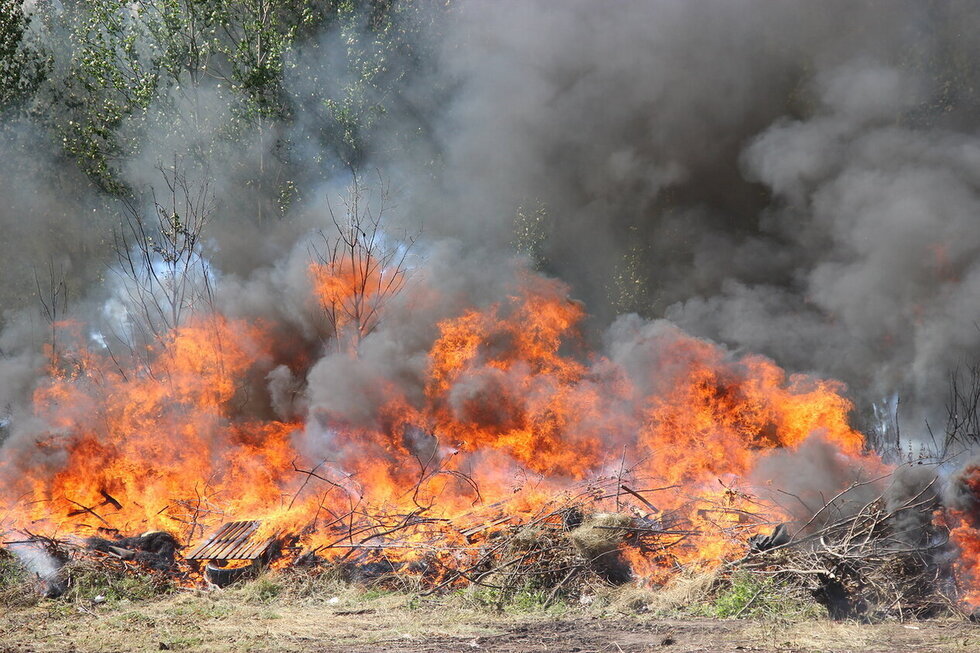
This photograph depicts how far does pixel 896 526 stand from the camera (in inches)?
247

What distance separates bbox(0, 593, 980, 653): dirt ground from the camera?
16.9ft

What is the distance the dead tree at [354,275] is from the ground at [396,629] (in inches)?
287

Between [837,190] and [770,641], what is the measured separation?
26.8 ft

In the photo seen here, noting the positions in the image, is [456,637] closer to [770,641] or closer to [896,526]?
[770,641]

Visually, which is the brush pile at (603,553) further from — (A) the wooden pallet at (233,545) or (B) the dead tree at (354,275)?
(B) the dead tree at (354,275)

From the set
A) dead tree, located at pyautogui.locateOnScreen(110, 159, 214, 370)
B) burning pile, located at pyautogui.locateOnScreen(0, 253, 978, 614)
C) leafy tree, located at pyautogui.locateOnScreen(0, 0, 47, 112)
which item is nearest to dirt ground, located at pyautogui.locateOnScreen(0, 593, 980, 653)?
burning pile, located at pyautogui.locateOnScreen(0, 253, 978, 614)

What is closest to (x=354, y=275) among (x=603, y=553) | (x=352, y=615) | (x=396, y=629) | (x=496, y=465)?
(x=496, y=465)

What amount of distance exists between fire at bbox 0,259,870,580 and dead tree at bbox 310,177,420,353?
667 mm

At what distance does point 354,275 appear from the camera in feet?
44.7

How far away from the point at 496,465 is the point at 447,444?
1.28m

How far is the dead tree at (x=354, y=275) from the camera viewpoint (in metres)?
13.6

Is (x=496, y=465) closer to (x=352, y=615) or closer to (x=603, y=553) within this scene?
(x=603, y=553)

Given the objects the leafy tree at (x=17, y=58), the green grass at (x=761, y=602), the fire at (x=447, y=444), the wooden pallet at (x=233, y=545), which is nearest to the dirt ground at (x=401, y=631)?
the green grass at (x=761, y=602)

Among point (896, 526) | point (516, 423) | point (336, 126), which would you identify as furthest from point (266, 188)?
point (896, 526)
